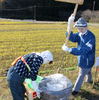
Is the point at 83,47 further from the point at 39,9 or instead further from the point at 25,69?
the point at 39,9

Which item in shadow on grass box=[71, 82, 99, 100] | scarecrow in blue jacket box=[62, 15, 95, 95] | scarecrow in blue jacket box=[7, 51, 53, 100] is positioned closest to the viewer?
scarecrow in blue jacket box=[7, 51, 53, 100]

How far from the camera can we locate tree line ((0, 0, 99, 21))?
1425 inches

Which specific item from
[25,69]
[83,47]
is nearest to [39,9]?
[83,47]

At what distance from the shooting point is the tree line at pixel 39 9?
36188mm

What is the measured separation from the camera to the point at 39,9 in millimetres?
39094

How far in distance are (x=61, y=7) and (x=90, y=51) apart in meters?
40.5

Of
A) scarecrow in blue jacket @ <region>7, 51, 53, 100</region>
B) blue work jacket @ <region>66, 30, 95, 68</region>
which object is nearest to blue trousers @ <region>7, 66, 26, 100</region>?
scarecrow in blue jacket @ <region>7, 51, 53, 100</region>

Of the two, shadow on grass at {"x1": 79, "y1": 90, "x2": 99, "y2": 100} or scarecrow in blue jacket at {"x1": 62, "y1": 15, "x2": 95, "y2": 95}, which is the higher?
scarecrow in blue jacket at {"x1": 62, "y1": 15, "x2": 95, "y2": 95}

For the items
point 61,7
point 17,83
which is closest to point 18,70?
point 17,83

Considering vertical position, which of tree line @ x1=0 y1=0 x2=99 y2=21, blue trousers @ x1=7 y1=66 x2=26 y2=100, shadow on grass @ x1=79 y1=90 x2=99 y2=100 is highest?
tree line @ x1=0 y1=0 x2=99 y2=21

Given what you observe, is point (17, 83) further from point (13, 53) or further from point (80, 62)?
point (13, 53)

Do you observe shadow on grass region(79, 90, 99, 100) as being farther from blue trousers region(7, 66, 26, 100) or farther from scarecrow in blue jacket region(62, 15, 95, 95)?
blue trousers region(7, 66, 26, 100)

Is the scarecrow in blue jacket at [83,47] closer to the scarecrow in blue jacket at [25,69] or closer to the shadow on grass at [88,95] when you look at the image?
the shadow on grass at [88,95]

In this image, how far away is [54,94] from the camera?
6.54ft
